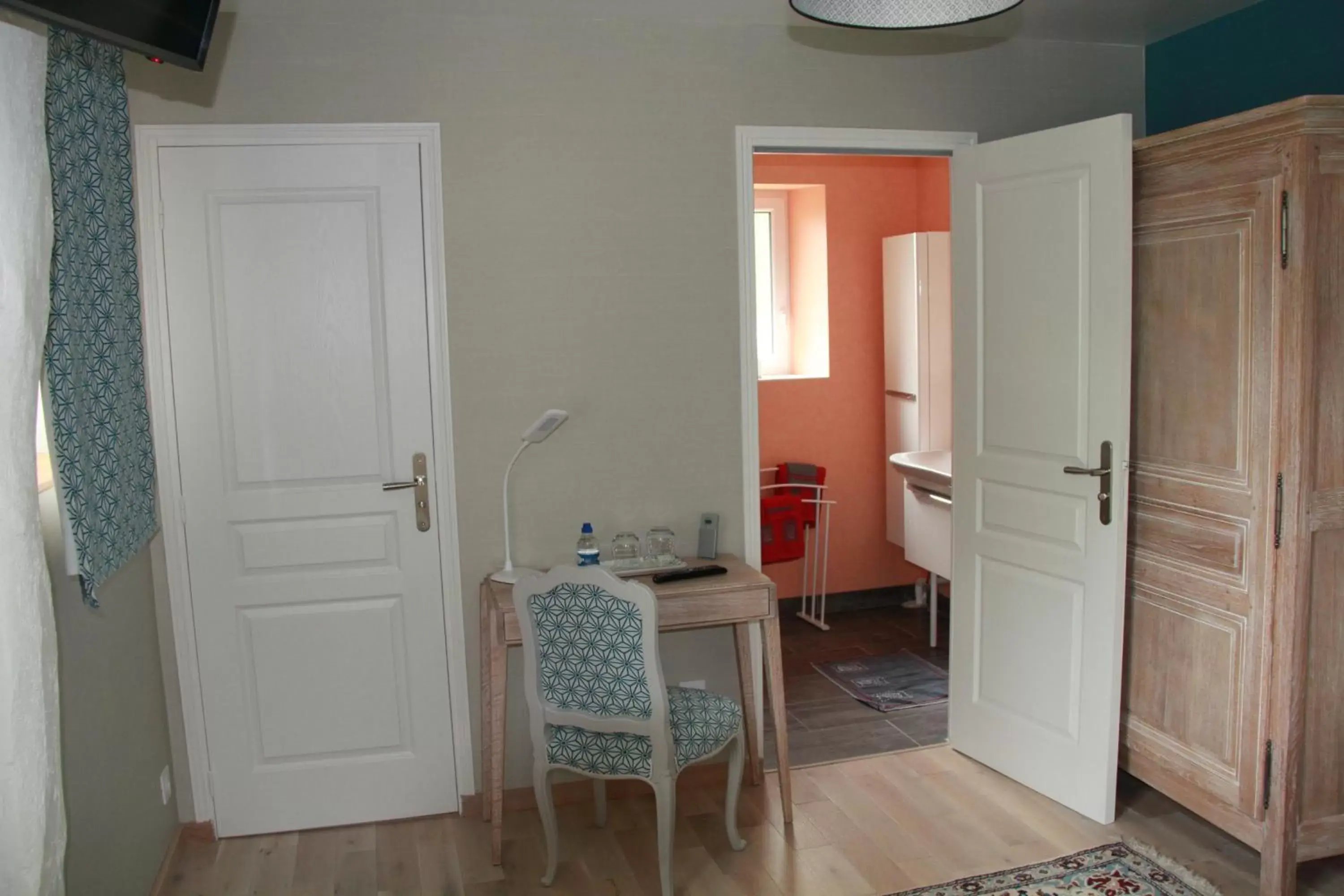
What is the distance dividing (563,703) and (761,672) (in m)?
1.04

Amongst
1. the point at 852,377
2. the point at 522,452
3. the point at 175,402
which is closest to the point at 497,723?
the point at 522,452

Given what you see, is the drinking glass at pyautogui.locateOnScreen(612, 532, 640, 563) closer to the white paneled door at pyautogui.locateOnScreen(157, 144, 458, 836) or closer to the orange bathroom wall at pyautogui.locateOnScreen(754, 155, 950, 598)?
the white paneled door at pyautogui.locateOnScreen(157, 144, 458, 836)

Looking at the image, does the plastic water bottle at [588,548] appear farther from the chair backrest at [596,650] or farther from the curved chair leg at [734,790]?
the curved chair leg at [734,790]

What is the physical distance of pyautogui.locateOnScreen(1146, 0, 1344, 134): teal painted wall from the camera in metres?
3.23

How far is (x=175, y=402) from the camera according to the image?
3211 millimetres

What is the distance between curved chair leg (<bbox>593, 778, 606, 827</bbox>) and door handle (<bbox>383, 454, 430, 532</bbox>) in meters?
0.94

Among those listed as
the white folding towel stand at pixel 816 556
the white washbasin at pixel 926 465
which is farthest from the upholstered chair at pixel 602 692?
the white folding towel stand at pixel 816 556

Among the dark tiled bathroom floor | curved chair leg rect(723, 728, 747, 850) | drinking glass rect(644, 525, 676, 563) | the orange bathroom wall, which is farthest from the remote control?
the orange bathroom wall

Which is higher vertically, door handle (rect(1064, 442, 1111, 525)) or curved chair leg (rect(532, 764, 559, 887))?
door handle (rect(1064, 442, 1111, 525))

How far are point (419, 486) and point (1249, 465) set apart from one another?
2321 millimetres

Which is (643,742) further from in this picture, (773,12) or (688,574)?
(773,12)

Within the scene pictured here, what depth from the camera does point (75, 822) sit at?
238cm

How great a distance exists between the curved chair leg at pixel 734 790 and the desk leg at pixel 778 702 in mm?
167

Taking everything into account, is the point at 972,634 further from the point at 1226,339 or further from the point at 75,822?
the point at 75,822
